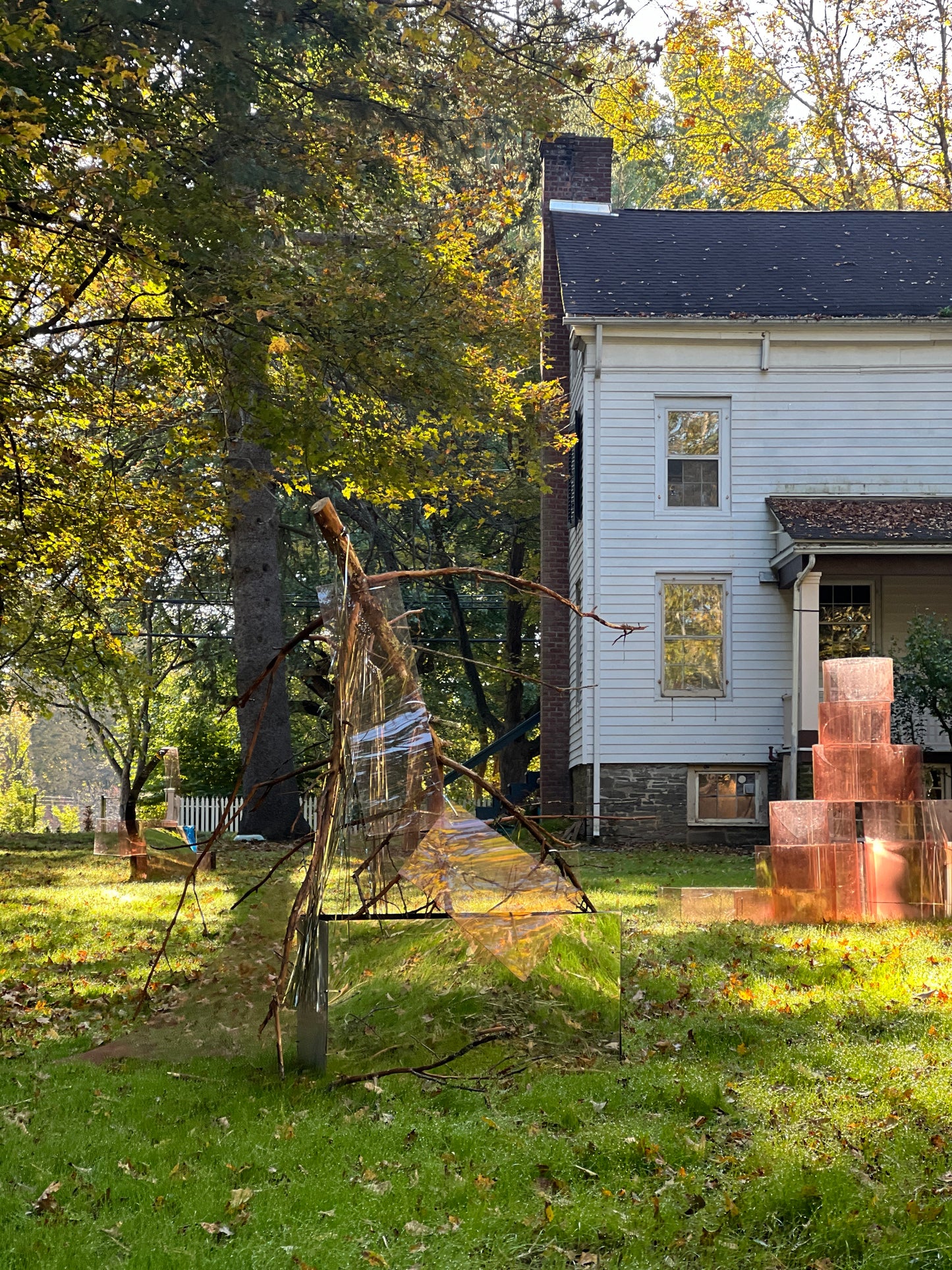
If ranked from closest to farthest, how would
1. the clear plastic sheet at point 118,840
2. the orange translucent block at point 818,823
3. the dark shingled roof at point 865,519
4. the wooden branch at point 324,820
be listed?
the wooden branch at point 324,820 → the orange translucent block at point 818,823 → the clear plastic sheet at point 118,840 → the dark shingled roof at point 865,519

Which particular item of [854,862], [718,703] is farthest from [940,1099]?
[718,703]

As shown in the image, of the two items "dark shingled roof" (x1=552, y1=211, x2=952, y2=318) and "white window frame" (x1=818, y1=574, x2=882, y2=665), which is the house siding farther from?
"white window frame" (x1=818, y1=574, x2=882, y2=665)

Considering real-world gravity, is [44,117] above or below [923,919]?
above

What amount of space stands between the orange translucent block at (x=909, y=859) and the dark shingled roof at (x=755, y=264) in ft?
33.4

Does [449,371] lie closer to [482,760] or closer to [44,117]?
[44,117]

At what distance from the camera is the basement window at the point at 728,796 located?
17.7 metres

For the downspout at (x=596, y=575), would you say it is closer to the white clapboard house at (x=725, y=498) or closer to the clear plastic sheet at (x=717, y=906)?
the white clapboard house at (x=725, y=498)

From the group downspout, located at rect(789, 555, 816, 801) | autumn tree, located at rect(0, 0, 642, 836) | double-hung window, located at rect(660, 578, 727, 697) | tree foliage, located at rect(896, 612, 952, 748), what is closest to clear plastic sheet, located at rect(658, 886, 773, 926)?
autumn tree, located at rect(0, 0, 642, 836)

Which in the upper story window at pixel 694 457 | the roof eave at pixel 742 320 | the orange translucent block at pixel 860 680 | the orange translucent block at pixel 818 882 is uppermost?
the roof eave at pixel 742 320

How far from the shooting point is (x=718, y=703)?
17.7m

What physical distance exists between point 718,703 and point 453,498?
8.99 m

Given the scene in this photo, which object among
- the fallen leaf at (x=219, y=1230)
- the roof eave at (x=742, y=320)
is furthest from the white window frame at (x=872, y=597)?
the fallen leaf at (x=219, y=1230)

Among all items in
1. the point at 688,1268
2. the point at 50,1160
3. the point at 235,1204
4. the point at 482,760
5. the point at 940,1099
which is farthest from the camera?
the point at 482,760

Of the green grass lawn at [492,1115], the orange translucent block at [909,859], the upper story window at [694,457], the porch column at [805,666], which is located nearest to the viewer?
the green grass lawn at [492,1115]
